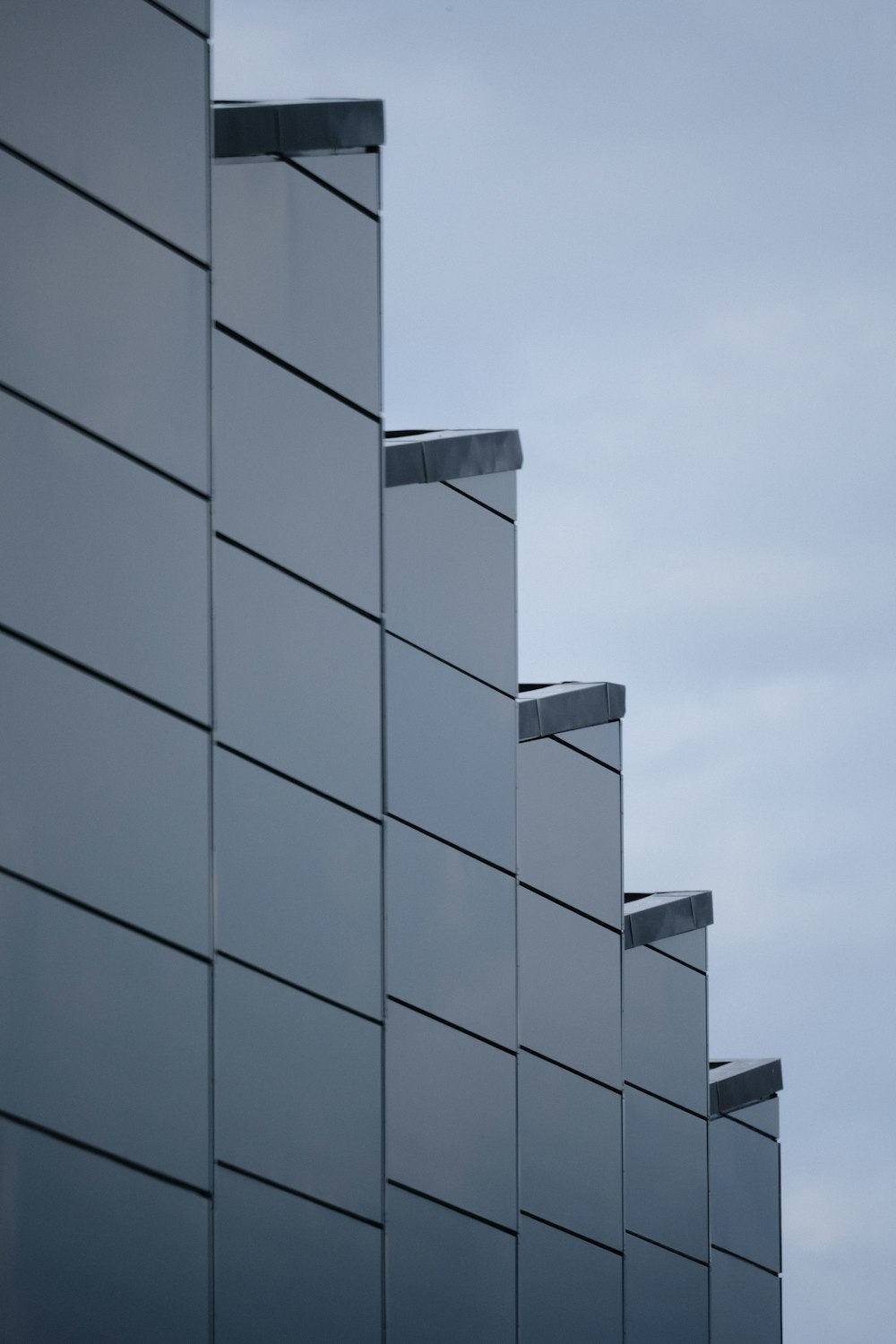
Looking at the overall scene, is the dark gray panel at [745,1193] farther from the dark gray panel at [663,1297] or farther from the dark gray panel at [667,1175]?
the dark gray panel at [663,1297]

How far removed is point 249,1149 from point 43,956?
84.2 inches

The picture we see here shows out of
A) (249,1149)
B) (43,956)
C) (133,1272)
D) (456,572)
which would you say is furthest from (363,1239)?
(456,572)

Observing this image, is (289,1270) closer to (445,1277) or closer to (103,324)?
(445,1277)

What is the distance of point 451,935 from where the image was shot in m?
12.8

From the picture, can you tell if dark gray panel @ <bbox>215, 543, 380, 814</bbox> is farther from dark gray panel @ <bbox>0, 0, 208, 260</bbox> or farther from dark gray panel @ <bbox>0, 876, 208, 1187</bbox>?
dark gray panel @ <bbox>0, 0, 208, 260</bbox>

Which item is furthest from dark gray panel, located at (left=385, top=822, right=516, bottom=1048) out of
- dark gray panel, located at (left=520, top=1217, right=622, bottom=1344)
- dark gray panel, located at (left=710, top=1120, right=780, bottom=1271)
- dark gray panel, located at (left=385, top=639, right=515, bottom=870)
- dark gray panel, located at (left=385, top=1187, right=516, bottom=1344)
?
dark gray panel, located at (left=710, top=1120, right=780, bottom=1271)

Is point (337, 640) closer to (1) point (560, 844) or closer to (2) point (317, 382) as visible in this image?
(2) point (317, 382)

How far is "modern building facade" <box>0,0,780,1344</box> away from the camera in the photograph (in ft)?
27.2

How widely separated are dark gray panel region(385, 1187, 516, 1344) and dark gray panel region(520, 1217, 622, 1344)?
3.39 feet

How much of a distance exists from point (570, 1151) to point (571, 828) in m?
2.80

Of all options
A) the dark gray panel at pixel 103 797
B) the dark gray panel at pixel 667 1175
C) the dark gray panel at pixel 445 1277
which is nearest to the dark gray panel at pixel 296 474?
the dark gray panel at pixel 103 797

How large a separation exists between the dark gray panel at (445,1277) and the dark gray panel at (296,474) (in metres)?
4.30

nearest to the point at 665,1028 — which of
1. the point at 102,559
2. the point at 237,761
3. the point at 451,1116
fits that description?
the point at 451,1116

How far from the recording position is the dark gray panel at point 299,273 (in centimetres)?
1019
